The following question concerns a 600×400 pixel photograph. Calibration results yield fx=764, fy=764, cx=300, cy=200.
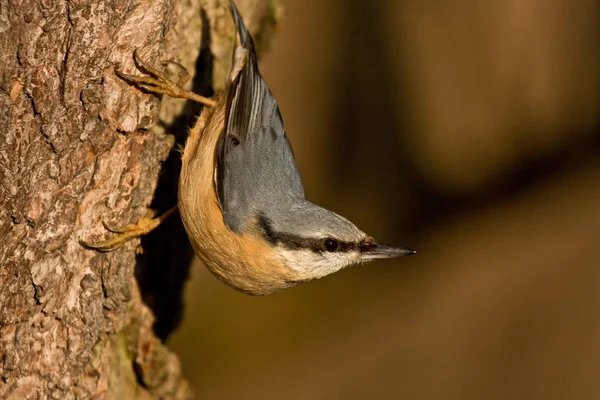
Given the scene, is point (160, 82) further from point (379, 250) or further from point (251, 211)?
point (379, 250)

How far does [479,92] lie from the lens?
13.4 ft

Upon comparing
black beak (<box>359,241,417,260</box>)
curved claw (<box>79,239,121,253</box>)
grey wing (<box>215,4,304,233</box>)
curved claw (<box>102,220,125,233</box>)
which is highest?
grey wing (<box>215,4,304,233</box>)

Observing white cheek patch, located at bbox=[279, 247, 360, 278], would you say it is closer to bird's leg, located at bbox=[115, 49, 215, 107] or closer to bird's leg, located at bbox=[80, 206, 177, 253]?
bird's leg, located at bbox=[80, 206, 177, 253]

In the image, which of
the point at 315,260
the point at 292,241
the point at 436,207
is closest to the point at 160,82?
the point at 292,241

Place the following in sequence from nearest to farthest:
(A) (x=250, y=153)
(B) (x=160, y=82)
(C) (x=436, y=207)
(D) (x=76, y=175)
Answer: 1. (D) (x=76, y=175)
2. (B) (x=160, y=82)
3. (A) (x=250, y=153)
4. (C) (x=436, y=207)

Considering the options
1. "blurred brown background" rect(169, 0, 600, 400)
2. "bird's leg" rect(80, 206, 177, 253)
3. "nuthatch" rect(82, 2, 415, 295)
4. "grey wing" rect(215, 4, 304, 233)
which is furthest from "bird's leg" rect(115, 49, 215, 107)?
"blurred brown background" rect(169, 0, 600, 400)

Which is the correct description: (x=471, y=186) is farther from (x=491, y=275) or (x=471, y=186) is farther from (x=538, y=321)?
(x=538, y=321)

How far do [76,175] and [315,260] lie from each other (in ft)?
3.12

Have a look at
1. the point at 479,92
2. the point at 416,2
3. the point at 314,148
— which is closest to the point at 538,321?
the point at 479,92

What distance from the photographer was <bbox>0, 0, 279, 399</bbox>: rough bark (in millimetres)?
2678

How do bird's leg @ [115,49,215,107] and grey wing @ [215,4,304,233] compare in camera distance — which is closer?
bird's leg @ [115,49,215,107]

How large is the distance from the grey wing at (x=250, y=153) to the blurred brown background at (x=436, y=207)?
2.89 ft

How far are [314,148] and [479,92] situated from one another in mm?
968

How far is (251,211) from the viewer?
3.03 metres
